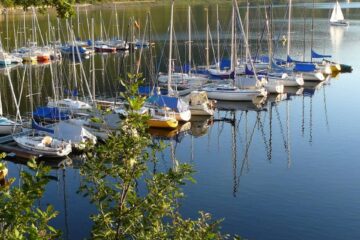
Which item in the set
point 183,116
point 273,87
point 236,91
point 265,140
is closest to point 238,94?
point 236,91

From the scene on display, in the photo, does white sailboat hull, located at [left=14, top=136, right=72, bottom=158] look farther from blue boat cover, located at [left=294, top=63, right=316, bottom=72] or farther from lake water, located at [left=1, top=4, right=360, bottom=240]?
blue boat cover, located at [left=294, top=63, right=316, bottom=72]

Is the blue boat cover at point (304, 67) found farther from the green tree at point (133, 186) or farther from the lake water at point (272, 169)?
the green tree at point (133, 186)

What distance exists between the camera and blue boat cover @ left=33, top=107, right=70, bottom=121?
36.9 metres

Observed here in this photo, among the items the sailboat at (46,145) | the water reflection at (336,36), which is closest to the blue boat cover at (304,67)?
the water reflection at (336,36)

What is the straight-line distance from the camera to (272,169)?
29.8 metres

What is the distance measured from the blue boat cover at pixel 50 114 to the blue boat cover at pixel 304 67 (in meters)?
27.9

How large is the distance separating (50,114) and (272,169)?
1668 centimetres

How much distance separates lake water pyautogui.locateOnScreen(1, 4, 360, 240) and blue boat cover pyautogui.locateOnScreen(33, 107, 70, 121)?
19.7ft

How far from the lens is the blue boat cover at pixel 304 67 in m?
55.8

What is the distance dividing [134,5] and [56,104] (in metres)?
134

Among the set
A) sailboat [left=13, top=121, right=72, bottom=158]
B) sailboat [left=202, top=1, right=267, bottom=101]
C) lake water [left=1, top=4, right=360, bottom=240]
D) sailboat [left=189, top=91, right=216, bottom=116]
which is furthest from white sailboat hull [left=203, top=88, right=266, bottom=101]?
sailboat [left=13, top=121, right=72, bottom=158]

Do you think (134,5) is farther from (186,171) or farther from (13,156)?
(186,171)

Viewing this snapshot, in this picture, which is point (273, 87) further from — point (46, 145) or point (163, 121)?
point (46, 145)

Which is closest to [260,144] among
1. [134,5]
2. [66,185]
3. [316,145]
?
[316,145]
